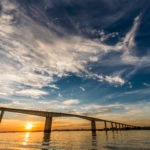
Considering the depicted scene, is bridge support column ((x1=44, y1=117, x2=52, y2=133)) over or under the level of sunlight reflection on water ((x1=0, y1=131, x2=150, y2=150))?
over

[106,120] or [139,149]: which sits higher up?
[106,120]

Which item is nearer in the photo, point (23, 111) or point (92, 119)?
point (23, 111)

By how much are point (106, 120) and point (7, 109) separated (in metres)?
102

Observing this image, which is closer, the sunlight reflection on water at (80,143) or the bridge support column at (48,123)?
the sunlight reflection on water at (80,143)

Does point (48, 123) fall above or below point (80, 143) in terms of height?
above

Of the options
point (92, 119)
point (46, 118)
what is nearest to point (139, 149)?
point (46, 118)

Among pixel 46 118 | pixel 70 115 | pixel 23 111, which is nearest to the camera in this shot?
pixel 23 111

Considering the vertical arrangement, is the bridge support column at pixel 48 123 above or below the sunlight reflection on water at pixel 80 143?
above

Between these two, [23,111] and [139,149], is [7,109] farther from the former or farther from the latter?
[139,149]

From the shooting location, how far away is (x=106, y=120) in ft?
581

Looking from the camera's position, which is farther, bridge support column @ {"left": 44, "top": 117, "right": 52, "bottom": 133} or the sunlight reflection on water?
bridge support column @ {"left": 44, "top": 117, "right": 52, "bottom": 133}

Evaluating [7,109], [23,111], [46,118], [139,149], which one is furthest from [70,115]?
[139,149]

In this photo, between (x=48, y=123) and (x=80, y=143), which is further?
(x=48, y=123)

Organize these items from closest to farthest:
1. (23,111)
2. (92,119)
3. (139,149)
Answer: (139,149) < (23,111) < (92,119)
